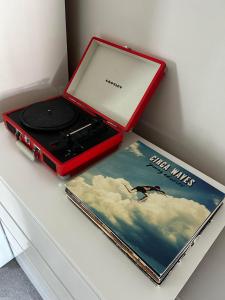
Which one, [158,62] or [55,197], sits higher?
[158,62]

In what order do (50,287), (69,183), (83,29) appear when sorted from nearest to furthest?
(69,183)
(50,287)
(83,29)

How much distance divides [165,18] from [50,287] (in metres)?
0.89

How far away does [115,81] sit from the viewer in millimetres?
821

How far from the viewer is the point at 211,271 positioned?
696 mm

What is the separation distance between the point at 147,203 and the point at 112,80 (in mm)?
453

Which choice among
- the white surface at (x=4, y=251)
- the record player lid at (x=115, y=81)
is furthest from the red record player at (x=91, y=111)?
the white surface at (x=4, y=251)

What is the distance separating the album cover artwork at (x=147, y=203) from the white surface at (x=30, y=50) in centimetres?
42

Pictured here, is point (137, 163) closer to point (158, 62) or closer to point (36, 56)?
point (158, 62)

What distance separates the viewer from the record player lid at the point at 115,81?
0.74m

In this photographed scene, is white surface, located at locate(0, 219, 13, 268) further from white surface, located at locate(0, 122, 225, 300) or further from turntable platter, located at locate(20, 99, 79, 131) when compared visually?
turntable platter, located at locate(20, 99, 79, 131)

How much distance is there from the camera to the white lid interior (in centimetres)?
76

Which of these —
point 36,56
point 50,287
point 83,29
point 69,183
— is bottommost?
point 50,287

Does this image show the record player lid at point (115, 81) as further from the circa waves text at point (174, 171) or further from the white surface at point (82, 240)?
the white surface at point (82, 240)

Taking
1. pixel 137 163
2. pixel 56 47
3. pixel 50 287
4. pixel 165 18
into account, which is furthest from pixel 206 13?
pixel 50 287
